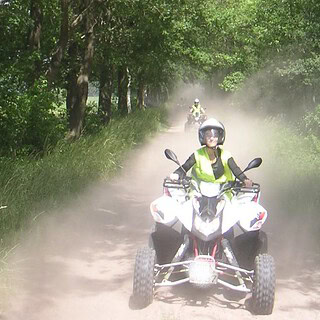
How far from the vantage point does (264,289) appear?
15.4 feet

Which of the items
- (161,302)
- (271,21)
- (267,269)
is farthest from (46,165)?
(271,21)

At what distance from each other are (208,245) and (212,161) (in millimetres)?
1143

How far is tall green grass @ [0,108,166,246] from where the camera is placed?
6.80m

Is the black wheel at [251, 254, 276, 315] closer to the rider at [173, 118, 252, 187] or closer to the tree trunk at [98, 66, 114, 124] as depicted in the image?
the rider at [173, 118, 252, 187]

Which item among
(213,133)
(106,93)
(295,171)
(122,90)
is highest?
(122,90)

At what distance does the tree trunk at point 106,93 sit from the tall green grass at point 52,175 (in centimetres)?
446

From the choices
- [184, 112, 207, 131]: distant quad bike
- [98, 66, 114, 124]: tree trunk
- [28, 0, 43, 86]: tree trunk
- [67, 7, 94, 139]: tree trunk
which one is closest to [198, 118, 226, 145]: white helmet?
[28, 0, 43, 86]: tree trunk

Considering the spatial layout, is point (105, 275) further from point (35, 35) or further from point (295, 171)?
point (35, 35)

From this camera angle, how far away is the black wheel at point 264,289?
→ 470 cm

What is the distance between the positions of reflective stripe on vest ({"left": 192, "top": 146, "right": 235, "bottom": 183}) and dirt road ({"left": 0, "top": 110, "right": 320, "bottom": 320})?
123 cm

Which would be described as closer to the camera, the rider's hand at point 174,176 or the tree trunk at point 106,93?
the rider's hand at point 174,176

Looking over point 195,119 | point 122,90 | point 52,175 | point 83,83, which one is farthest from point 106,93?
point 52,175

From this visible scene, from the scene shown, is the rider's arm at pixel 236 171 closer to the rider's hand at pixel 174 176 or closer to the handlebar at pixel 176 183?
the handlebar at pixel 176 183

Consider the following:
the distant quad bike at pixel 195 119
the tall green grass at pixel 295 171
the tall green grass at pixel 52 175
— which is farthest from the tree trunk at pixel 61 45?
the distant quad bike at pixel 195 119
